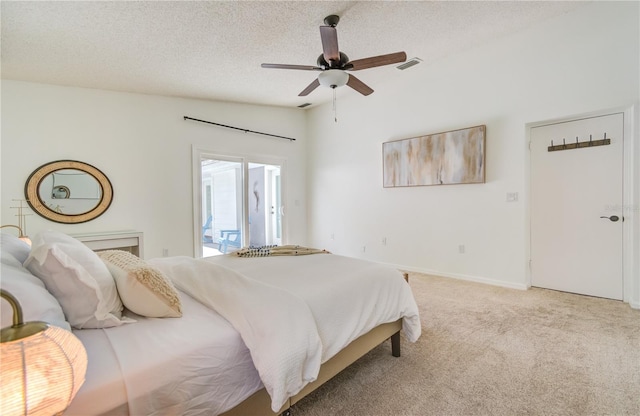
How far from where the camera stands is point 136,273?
1294mm

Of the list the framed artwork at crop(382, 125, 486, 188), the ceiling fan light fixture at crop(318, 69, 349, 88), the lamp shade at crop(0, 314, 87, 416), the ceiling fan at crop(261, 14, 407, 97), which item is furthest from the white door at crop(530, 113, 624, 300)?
the lamp shade at crop(0, 314, 87, 416)

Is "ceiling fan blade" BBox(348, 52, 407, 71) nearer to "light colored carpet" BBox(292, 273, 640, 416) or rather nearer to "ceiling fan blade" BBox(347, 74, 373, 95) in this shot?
"ceiling fan blade" BBox(347, 74, 373, 95)

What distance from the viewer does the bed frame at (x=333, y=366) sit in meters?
1.24

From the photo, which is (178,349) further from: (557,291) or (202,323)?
(557,291)

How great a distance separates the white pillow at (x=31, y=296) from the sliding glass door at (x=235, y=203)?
11.5ft

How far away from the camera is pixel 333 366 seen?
61.6 inches

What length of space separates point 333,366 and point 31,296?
1336mm

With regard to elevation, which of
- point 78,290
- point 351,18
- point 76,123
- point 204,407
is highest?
point 351,18

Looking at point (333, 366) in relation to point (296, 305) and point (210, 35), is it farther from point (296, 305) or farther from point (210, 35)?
point (210, 35)

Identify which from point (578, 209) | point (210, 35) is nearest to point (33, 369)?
point (210, 35)

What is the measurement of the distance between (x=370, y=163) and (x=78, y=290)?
4.47 metres

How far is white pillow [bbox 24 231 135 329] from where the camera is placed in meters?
1.16

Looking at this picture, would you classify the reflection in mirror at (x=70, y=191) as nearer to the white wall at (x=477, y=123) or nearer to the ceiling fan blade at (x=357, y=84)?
the ceiling fan blade at (x=357, y=84)

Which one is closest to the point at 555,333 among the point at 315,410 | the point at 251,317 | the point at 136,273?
the point at 315,410
